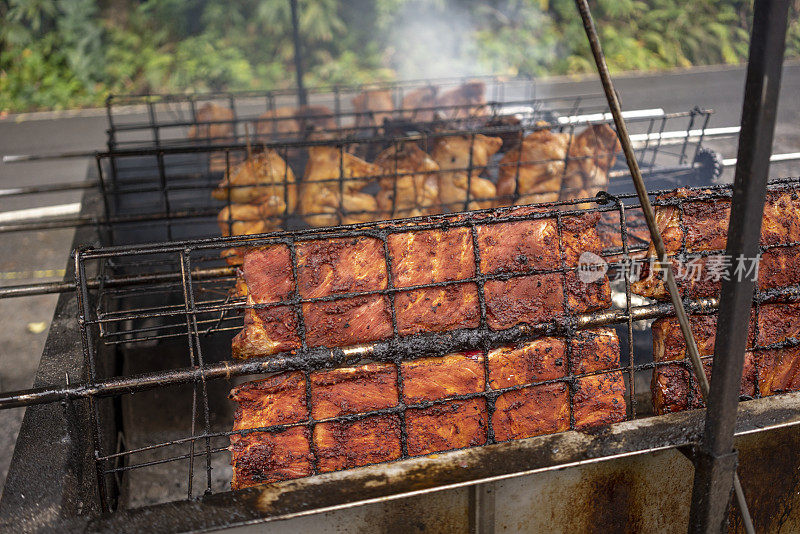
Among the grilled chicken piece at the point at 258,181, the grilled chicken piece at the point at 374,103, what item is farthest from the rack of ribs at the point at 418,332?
the grilled chicken piece at the point at 374,103

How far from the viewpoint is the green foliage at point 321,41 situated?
1504cm

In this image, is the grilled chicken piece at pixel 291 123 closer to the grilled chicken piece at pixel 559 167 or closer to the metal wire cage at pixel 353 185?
the metal wire cage at pixel 353 185

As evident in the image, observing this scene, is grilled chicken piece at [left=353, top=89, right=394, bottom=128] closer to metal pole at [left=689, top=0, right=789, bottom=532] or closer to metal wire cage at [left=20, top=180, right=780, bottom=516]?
metal wire cage at [left=20, top=180, right=780, bottom=516]

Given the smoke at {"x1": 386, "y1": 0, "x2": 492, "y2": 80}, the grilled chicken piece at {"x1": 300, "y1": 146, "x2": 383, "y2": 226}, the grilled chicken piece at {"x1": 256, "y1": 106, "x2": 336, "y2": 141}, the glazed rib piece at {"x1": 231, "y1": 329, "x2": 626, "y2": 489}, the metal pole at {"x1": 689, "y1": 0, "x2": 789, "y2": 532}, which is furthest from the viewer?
the smoke at {"x1": 386, "y1": 0, "x2": 492, "y2": 80}

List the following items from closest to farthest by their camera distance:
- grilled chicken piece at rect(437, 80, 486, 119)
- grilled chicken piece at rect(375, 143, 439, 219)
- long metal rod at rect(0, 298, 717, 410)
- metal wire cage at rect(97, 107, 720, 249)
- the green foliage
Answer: long metal rod at rect(0, 298, 717, 410) → metal wire cage at rect(97, 107, 720, 249) → grilled chicken piece at rect(375, 143, 439, 219) → grilled chicken piece at rect(437, 80, 486, 119) → the green foliage

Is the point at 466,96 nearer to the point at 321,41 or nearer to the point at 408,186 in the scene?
the point at 408,186

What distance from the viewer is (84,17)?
15.3 m

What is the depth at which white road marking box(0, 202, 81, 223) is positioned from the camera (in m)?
8.38

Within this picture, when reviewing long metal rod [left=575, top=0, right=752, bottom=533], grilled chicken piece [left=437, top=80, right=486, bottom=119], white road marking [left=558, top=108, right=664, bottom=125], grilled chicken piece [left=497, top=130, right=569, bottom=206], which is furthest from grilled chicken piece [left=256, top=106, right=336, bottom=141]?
long metal rod [left=575, top=0, right=752, bottom=533]

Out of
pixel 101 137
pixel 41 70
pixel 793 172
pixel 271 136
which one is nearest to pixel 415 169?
pixel 271 136

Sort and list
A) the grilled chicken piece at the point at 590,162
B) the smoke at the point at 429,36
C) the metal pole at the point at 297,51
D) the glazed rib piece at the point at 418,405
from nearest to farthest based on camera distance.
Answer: the glazed rib piece at the point at 418,405 < the grilled chicken piece at the point at 590,162 < the metal pole at the point at 297,51 < the smoke at the point at 429,36

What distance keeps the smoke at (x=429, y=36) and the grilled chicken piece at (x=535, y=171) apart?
10498 millimetres

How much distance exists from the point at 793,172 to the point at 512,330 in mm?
7924

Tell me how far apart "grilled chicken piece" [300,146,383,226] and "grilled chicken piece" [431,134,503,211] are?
0.70 metres
